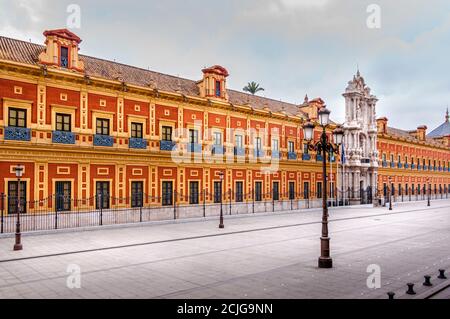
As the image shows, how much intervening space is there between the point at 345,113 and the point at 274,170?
13735mm

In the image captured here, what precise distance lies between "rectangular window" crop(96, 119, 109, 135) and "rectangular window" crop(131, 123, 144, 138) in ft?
5.86

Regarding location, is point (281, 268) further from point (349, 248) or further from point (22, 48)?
point (22, 48)

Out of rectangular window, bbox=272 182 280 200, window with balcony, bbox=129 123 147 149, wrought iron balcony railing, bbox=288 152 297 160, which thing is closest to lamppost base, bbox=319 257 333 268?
window with balcony, bbox=129 123 147 149

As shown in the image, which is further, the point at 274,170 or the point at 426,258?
the point at 274,170

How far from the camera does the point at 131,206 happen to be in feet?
79.4

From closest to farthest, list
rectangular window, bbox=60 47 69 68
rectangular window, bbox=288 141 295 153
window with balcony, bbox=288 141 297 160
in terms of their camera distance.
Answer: rectangular window, bbox=60 47 69 68, window with balcony, bbox=288 141 297 160, rectangular window, bbox=288 141 295 153

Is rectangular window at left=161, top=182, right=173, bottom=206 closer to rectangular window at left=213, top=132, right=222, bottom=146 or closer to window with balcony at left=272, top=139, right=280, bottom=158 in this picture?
rectangular window at left=213, top=132, right=222, bottom=146

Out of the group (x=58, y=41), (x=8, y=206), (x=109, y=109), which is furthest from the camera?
(x=109, y=109)

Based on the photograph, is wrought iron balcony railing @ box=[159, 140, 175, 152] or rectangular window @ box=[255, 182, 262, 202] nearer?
wrought iron balcony railing @ box=[159, 140, 175, 152]

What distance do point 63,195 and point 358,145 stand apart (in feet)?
105

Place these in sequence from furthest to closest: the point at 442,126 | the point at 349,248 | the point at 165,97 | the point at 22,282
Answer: the point at 442,126 < the point at 165,97 < the point at 349,248 < the point at 22,282

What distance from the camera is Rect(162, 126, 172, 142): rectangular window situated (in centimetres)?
2631

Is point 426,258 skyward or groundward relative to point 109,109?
groundward
